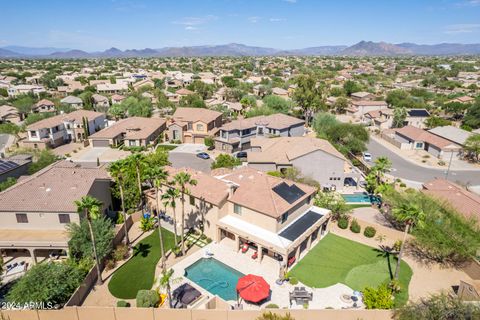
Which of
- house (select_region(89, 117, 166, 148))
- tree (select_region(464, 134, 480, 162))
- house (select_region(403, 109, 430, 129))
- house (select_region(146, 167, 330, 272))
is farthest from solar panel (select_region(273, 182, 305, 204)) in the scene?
house (select_region(403, 109, 430, 129))

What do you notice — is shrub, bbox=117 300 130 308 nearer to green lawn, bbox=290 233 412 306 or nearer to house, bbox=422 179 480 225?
green lawn, bbox=290 233 412 306

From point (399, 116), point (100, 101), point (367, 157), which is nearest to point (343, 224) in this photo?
point (367, 157)

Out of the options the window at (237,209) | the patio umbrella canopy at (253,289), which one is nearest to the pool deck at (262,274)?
the patio umbrella canopy at (253,289)

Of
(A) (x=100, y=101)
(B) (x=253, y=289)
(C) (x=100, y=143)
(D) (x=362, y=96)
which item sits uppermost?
(D) (x=362, y=96)

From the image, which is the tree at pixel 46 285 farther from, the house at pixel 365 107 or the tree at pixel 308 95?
the house at pixel 365 107

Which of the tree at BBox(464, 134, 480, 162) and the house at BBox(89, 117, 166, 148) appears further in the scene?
the house at BBox(89, 117, 166, 148)

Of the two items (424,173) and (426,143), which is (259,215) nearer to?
(424,173)

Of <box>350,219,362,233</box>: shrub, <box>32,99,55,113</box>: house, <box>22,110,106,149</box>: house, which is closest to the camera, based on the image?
<box>350,219,362,233</box>: shrub
